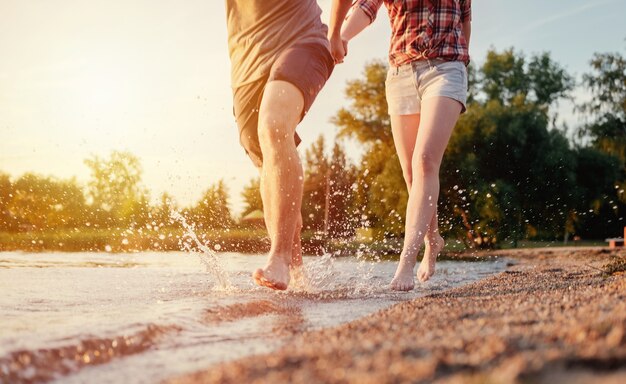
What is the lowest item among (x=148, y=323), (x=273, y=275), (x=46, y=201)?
(x=148, y=323)

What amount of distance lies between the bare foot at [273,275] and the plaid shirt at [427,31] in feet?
5.78

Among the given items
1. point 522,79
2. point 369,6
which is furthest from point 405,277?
point 522,79

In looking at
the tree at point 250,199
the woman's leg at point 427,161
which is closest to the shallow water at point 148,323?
the woman's leg at point 427,161

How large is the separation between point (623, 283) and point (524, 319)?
149 centimetres

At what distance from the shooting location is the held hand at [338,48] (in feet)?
15.6

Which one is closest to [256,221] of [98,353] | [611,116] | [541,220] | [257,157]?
[541,220]

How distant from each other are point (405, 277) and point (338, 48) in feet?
5.48

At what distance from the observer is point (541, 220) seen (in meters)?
27.6

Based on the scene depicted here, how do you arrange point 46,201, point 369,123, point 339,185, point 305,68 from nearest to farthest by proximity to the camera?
point 305,68 < point 369,123 < point 46,201 < point 339,185

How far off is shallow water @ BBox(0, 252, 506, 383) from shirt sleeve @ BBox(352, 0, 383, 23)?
75.7 inches

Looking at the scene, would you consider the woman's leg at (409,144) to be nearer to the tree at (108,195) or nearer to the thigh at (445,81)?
the thigh at (445,81)

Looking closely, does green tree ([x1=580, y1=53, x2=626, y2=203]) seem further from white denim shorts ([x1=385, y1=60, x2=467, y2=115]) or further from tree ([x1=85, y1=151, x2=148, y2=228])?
white denim shorts ([x1=385, y1=60, x2=467, y2=115])

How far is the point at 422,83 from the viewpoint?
4520 mm

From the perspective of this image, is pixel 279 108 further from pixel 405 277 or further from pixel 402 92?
pixel 405 277
